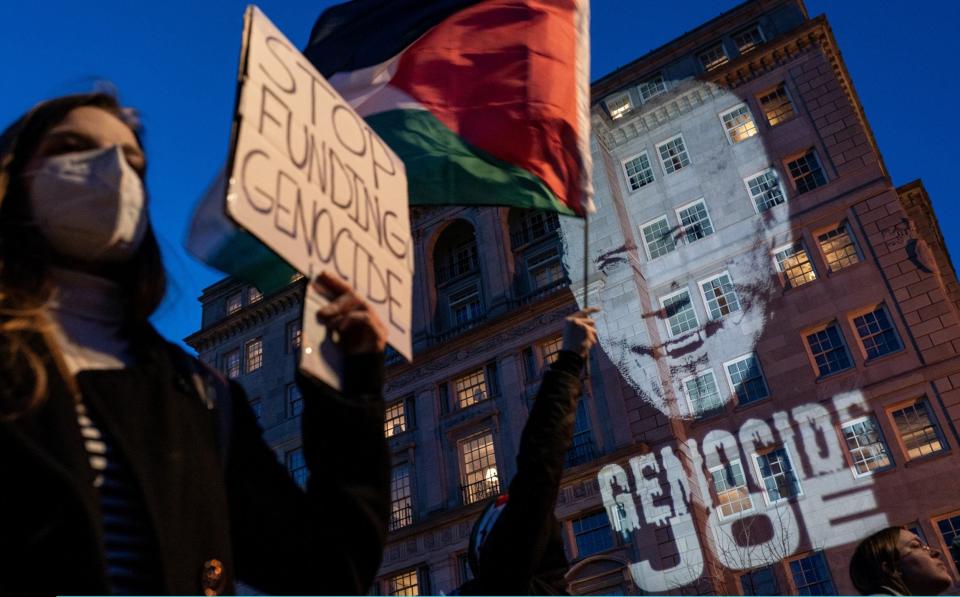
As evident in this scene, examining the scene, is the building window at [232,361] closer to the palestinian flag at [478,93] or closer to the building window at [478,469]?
the building window at [478,469]

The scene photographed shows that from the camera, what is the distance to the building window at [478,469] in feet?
92.6

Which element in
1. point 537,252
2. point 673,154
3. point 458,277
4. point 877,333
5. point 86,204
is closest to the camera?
point 86,204

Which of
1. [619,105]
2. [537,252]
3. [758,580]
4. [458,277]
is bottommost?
[758,580]

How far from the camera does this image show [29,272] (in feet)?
5.46

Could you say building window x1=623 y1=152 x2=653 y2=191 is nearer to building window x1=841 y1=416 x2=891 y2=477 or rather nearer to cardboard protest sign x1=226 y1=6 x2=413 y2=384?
building window x1=841 y1=416 x2=891 y2=477

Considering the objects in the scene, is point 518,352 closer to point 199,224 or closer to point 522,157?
point 522,157

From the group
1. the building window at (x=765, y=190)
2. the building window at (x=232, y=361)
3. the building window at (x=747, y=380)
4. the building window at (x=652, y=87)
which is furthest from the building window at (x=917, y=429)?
the building window at (x=232, y=361)

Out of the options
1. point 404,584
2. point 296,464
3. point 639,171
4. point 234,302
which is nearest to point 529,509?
point 404,584

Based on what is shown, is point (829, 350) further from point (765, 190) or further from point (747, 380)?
point (765, 190)

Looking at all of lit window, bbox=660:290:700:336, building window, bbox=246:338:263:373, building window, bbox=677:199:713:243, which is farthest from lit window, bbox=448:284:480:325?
building window, bbox=246:338:263:373

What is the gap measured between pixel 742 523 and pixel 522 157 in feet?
65.2

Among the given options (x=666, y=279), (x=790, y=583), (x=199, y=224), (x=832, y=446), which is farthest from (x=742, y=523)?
(x=199, y=224)

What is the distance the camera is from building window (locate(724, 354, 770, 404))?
2433cm

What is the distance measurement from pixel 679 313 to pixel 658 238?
323 cm
